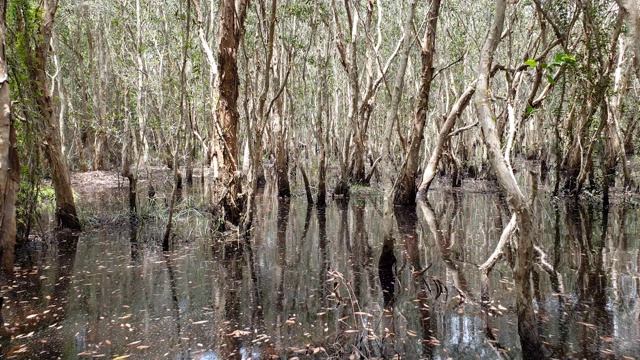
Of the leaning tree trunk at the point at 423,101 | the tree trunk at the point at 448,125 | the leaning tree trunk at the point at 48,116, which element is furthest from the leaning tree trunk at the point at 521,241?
the leaning tree trunk at the point at 48,116

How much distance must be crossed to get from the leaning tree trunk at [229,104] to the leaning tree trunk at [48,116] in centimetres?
350

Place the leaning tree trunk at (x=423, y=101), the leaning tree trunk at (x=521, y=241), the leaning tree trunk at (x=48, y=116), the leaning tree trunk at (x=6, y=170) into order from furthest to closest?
the leaning tree trunk at (x=423, y=101) < the leaning tree trunk at (x=48, y=116) < the leaning tree trunk at (x=6, y=170) < the leaning tree trunk at (x=521, y=241)

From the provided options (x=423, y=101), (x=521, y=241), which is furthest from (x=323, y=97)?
(x=521, y=241)

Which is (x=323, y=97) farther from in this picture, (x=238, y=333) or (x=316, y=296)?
(x=238, y=333)

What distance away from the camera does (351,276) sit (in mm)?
7461

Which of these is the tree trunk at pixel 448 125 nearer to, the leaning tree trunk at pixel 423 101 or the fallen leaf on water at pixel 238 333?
the leaning tree trunk at pixel 423 101

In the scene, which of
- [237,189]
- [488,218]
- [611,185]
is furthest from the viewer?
[611,185]

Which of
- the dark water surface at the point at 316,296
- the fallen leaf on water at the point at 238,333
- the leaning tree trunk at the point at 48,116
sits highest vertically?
the leaning tree trunk at the point at 48,116

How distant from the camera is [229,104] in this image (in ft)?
33.7

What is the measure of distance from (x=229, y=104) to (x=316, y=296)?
548cm

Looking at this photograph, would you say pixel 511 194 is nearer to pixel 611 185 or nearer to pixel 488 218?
pixel 488 218

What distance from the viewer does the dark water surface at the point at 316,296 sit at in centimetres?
493

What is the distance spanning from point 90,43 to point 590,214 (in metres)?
23.9

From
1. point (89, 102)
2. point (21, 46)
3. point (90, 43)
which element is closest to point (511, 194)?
point (21, 46)
